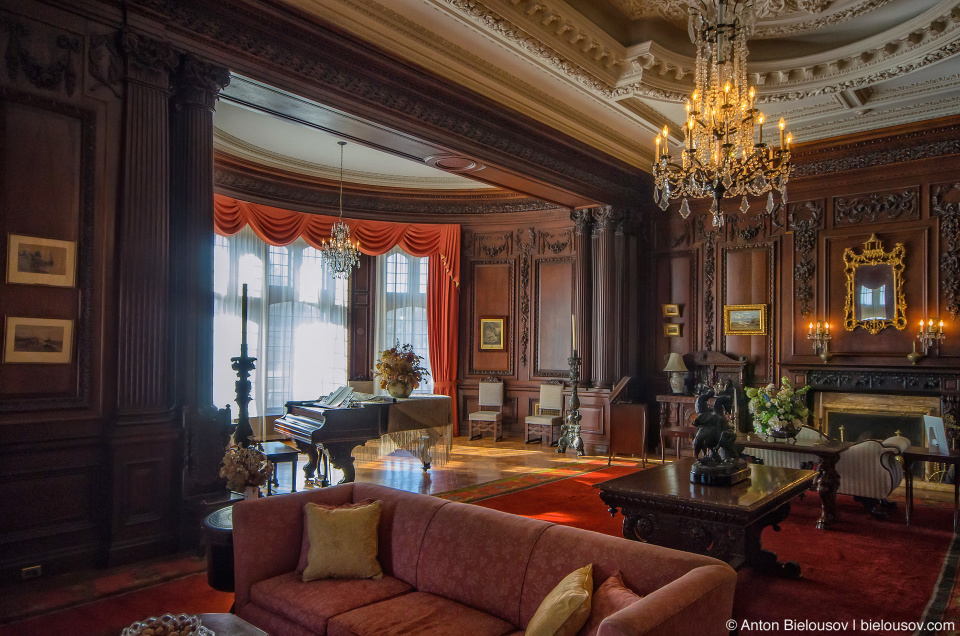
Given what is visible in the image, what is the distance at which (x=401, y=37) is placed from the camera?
576 centimetres

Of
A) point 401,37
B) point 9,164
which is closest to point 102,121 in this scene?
point 9,164

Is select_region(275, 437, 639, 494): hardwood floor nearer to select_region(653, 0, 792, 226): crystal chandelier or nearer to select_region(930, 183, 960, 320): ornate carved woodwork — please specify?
select_region(653, 0, 792, 226): crystal chandelier

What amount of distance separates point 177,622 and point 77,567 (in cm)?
234

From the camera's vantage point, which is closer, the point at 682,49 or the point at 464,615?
the point at 464,615

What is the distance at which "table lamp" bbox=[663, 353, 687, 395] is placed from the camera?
29.9 feet

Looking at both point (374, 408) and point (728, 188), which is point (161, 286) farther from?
point (728, 188)

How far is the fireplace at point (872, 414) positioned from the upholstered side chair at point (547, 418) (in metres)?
3.60

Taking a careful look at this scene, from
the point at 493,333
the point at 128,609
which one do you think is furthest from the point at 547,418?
the point at 128,609

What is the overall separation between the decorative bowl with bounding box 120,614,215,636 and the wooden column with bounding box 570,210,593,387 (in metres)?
7.84

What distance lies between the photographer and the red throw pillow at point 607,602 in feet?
7.32

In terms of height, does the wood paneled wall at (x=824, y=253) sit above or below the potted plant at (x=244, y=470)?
above

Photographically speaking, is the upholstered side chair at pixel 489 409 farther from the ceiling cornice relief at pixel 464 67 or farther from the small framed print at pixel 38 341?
the small framed print at pixel 38 341

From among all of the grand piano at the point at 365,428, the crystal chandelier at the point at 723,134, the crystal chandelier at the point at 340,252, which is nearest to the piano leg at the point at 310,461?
the grand piano at the point at 365,428

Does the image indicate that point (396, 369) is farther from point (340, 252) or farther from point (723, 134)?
point (723, 134)
